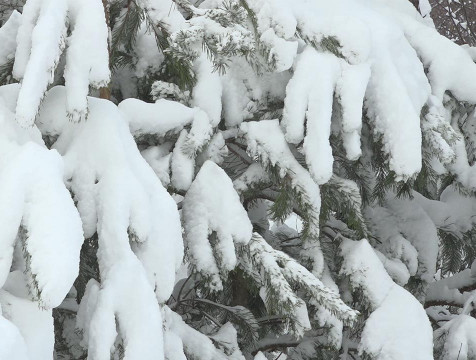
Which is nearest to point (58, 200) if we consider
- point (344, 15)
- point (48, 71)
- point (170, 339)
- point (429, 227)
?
point (48, 71)

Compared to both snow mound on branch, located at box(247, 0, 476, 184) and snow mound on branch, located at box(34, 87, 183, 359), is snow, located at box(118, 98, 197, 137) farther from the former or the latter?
snow mound on branch, located at box(247, 0, 476, 184)

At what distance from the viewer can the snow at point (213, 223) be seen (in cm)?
235

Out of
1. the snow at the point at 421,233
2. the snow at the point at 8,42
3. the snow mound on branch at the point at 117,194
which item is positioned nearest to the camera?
the snow mound on branch at the point at 117,194

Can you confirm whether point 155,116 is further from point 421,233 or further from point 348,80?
point 421,233

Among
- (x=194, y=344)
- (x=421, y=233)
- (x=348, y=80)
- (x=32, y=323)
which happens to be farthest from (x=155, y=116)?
(x=421, y=233)

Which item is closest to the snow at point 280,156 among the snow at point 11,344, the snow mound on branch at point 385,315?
the snow mound on branch at point 385,315

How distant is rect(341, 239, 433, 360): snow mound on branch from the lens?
2596 millimetres

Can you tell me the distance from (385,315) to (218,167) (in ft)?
2.96

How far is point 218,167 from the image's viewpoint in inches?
96.0

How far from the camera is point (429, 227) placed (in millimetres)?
3451

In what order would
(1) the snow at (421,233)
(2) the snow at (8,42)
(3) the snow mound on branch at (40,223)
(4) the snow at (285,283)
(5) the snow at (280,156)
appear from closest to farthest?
(3) the snow mound on branch at (40,223) → (4) the snow at (285,283) → (2) the snow at (8,42) → (5) the snow at (280,156) → (1) the snow at (421,233)

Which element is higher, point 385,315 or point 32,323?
point 32,323

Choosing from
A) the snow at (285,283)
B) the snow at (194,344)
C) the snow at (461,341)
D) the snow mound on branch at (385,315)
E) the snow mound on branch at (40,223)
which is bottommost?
the snow at (461,341)

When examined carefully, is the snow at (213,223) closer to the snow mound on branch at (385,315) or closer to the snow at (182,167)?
the snow at (182,167)
